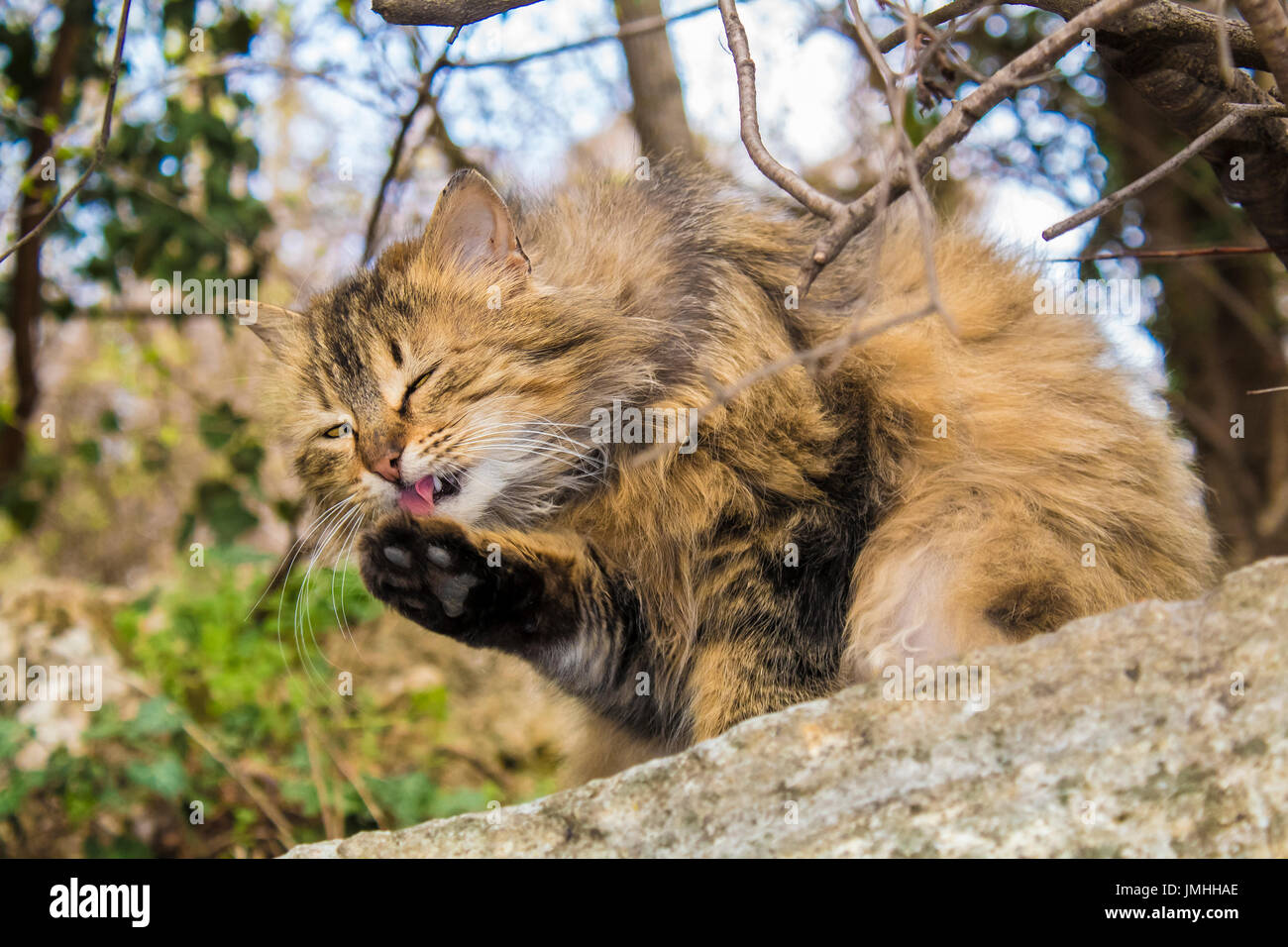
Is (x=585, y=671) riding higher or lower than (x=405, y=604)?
lower

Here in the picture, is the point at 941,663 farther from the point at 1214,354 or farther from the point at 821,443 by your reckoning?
the point at 1214,354

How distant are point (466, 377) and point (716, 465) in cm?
68

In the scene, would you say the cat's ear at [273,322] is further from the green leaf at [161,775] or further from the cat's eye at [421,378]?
the green leaf at [161,775]

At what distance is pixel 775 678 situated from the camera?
274 cm

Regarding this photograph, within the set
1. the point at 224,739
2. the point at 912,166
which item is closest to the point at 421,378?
the point at 912,166

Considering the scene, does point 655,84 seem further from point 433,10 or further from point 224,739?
point 224,739

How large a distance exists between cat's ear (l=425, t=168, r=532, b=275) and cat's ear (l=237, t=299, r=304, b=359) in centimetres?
58

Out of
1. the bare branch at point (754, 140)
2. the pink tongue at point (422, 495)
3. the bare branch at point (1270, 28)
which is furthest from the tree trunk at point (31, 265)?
the bare branch at point (1270, 28)

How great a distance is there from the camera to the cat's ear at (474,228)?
2898mm

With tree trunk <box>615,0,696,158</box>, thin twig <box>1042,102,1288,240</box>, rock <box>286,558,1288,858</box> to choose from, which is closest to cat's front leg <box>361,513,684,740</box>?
rock <box>286,558,1288,858</box>

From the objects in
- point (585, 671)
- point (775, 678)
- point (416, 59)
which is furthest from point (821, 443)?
point (416, 59)

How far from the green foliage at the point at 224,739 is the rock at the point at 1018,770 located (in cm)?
141

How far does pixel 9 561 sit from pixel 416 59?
6077 millimetres

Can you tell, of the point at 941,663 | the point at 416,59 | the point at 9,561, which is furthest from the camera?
the point at 9,561
